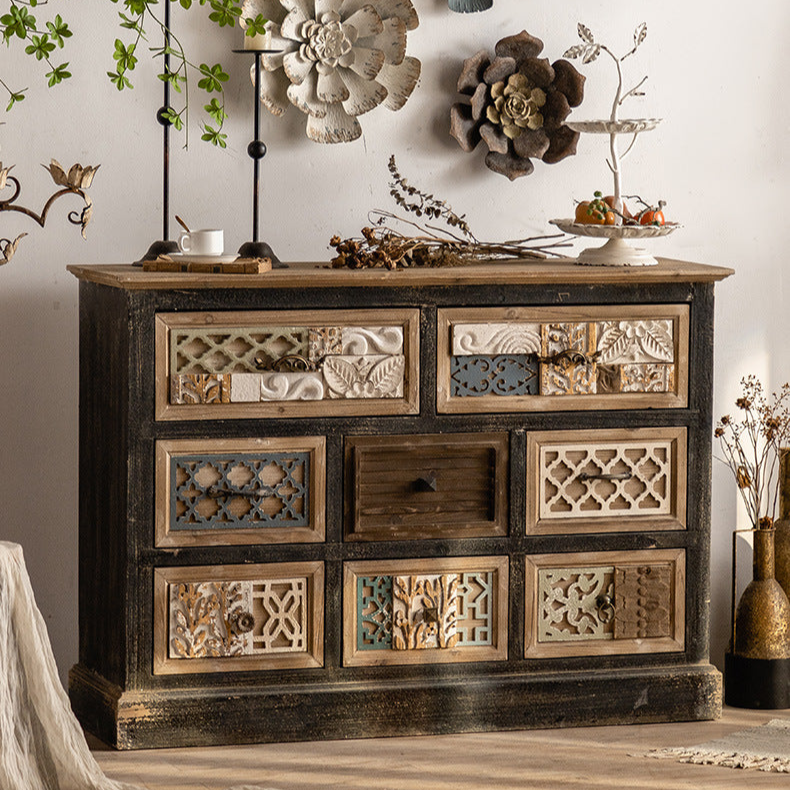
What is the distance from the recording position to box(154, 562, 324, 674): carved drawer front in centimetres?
318

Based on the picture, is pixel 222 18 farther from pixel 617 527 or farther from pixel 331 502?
pixel 617 527

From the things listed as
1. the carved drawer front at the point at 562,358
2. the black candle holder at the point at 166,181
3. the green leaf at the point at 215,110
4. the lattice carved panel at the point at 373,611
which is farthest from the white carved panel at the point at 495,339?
the green leaf at the point at 215,110

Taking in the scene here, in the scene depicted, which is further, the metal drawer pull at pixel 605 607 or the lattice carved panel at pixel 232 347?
the metal drawer pull at pixel 605 607

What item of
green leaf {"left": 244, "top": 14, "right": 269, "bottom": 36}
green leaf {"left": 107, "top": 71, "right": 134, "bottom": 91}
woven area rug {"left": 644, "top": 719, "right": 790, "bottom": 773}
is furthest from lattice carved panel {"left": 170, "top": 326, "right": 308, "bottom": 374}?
woven area rug {"left": 644, "top": 719, "right": 790, "bottom": 773}

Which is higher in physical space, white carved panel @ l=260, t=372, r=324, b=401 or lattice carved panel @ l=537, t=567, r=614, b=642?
white carved panel @ l=260, t=372, r=324, b=401

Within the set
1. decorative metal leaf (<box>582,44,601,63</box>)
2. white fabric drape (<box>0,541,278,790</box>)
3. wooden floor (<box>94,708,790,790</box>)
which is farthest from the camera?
decorative metal leaf (<box>582,44,601,63</box>)

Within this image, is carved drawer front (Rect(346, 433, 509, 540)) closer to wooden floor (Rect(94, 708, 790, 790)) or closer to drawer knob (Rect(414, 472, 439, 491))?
drawer knob (Rect(414, 472, 439, 491))

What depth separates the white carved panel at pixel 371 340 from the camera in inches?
127

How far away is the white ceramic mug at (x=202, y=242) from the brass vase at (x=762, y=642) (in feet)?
5.12

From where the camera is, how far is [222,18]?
315 centimetres

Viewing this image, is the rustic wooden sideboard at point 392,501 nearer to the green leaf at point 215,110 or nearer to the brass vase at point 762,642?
the brass vase at point 762,642

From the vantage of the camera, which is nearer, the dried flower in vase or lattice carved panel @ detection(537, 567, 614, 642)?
lattice carved panel @ detection(537, 567, 614, 642)

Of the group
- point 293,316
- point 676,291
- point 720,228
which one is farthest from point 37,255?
point 720,228

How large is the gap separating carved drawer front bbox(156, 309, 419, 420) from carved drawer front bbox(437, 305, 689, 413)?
109mm
